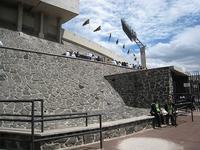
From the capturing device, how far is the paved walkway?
8328mm

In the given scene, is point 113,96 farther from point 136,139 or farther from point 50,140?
point 50,140

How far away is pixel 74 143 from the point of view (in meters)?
8.43

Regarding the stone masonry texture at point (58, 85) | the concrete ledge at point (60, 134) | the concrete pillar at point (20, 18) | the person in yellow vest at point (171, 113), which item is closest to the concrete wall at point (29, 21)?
the concrete pillar at point (20, 18)

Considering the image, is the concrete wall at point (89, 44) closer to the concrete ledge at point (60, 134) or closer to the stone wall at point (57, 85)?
the stone wall at point (57, 85)

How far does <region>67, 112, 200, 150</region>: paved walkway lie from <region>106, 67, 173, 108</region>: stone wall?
623 cm

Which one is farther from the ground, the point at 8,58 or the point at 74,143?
the point at 8,58

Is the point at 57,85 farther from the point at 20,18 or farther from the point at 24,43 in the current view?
the point at 20,18

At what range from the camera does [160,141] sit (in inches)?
367

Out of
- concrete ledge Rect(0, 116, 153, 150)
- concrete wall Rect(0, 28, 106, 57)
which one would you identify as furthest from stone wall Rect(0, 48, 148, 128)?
concrete wall Rect(0, 28, 106, 57)

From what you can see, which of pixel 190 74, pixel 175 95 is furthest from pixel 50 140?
pixel 190 74

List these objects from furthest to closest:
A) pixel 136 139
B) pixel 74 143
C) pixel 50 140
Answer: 1. pixel 136 139
2. pixel 74 143
3. pixel 50 140

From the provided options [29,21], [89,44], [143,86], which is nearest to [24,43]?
[29,21]

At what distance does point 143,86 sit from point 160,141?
10.2 meters

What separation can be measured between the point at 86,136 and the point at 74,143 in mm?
624
